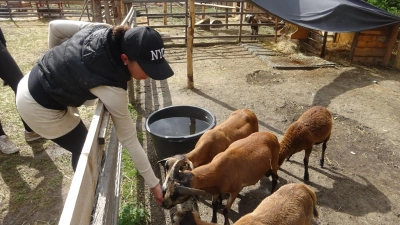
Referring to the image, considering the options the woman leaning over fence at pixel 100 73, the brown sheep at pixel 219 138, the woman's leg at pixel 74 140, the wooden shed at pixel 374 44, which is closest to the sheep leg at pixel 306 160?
the brown sheep at pixel 219 138

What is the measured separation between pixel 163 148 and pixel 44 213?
1691 millimetres

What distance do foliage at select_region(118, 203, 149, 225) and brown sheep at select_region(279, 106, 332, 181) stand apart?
6.72 feet

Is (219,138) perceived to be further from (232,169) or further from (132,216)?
(132,216)

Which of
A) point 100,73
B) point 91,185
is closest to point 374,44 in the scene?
point 100,73

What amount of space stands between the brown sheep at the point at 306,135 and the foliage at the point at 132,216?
2.05m

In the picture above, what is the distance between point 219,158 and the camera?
143 inches

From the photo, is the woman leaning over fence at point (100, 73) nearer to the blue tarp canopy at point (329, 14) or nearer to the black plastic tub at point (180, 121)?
the black plastic tub at point (180, 121)

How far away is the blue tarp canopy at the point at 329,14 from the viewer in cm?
845

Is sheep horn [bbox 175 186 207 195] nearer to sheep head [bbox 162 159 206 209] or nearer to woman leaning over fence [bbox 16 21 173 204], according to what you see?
sheep head [bbox 162 159 206 209]

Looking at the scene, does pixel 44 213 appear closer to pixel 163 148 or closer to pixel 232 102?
pixel 163 148

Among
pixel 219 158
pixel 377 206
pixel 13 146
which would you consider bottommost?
pixel 377 206

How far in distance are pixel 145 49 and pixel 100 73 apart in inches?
16.1

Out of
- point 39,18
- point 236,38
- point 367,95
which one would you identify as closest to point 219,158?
point 367,95

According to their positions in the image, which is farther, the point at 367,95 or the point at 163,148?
the point at 367,95
